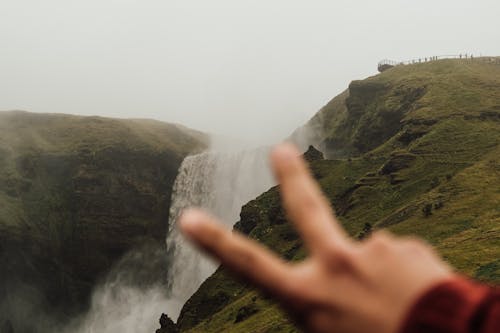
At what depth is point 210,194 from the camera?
89.4m

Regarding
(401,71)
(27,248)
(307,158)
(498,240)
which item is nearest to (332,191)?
(307,158)

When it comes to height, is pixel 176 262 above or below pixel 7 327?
above

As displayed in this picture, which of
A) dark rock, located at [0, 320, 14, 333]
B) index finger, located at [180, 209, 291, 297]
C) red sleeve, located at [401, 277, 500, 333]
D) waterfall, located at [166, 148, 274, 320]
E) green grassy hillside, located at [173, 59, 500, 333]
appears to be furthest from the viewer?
dark rock, located at [0, 320, 14, 333]

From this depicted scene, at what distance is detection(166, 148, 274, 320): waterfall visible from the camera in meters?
83.0

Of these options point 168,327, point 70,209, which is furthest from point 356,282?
point 70,209

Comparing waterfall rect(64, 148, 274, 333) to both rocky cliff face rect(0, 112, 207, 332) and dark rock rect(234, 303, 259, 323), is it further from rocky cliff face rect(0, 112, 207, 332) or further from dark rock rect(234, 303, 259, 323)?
dark rock rect(234, 303, 259, 323)

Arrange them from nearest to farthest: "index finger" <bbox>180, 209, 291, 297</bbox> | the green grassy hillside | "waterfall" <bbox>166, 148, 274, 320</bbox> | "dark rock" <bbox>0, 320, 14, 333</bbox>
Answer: "index finger" <bbox>180, 209, 291, 297</bbox> < the green grassy hillside < "waterfall" <bbox>166, 148, 274, 320</bbox> < "dark rock" <bbox>0, 320, 14, 333</bbox>

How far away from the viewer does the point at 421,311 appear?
2018 millimetres

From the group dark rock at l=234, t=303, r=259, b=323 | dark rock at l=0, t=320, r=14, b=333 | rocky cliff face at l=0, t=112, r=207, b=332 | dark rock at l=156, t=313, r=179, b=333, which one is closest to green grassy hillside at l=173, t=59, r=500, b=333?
dark rock at l=234, t=303, r=259, b=323

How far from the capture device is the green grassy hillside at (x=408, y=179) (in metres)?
33.1

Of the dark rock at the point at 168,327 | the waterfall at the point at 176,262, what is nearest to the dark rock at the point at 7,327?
the waterfall at the point at 176,262

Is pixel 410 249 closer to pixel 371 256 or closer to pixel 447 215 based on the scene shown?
pixel 371 256

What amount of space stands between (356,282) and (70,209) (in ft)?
338

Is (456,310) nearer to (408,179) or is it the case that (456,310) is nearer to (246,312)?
(246,312)
